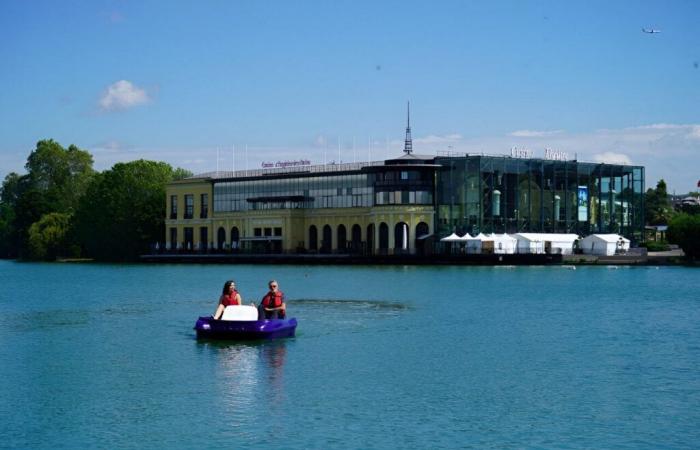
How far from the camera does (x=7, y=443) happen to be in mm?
28984

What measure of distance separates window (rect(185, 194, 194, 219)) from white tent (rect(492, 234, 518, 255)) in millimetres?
61487

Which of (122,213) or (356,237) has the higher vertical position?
(122,213)

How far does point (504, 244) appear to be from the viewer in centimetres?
15088

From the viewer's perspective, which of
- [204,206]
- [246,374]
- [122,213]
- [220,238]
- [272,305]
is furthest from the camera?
[122,213]

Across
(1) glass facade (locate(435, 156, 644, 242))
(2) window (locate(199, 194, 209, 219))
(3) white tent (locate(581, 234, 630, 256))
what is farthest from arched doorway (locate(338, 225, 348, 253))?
(3) white tent (locate(581, 234, 630, 256))

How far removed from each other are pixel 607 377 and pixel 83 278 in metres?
91.8

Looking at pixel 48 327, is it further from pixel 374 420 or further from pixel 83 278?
pixel 83 278

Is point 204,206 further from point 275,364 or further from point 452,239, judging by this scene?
point 275,364

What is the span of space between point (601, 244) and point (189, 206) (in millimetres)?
73284

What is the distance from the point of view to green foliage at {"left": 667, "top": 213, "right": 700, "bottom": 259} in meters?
140

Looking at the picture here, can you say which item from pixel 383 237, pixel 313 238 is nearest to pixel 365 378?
pixel 383 237

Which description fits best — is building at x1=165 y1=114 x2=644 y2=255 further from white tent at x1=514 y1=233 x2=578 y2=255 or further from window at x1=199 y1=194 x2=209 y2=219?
white tent at x1=514 y1=233 x2=578 y2=255

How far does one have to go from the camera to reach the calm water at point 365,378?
98.9ft

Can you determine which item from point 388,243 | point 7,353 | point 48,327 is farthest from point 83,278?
point 7,353
